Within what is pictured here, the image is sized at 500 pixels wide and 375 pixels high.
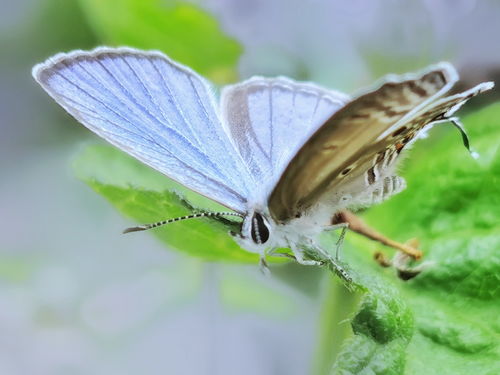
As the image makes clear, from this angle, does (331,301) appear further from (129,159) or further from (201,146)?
(129,159)

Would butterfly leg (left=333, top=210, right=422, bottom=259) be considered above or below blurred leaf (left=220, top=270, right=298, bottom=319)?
above

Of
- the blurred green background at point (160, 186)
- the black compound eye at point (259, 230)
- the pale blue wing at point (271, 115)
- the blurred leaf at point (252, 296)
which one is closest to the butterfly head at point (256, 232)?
the black compound eye at point (259, 230)

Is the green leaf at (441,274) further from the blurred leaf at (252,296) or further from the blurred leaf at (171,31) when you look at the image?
the blurred leaf at (171,31)

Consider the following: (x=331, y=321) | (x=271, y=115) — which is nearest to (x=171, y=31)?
(x=271, y=115)

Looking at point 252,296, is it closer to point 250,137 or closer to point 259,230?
point 250,137

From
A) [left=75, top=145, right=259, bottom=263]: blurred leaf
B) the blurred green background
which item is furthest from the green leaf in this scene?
[left=75, top=145, right=259, bottom=263]: blurred leaf

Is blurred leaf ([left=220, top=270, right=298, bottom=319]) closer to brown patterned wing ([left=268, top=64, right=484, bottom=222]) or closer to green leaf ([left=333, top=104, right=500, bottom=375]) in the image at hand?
green leaf ([left=333, top=104, right=500, bottom=375])

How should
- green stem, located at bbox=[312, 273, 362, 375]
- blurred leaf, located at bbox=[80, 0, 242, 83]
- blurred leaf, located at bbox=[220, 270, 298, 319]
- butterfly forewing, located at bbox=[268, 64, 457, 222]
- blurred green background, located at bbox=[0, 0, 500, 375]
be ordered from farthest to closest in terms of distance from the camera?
1. blurred leaf, located at bbox=[220, 270, 298, 319]
2. blurred leaf, located at bbox=[80, 0, 242, 83]
3. blurred green background, located at bbox=[0, 0, 500, 375]
4. green stem, located at bbox=[312, 273, 362, 375]
5. butterfly forewing, located at bbox=[268, 64, 457, 222]
